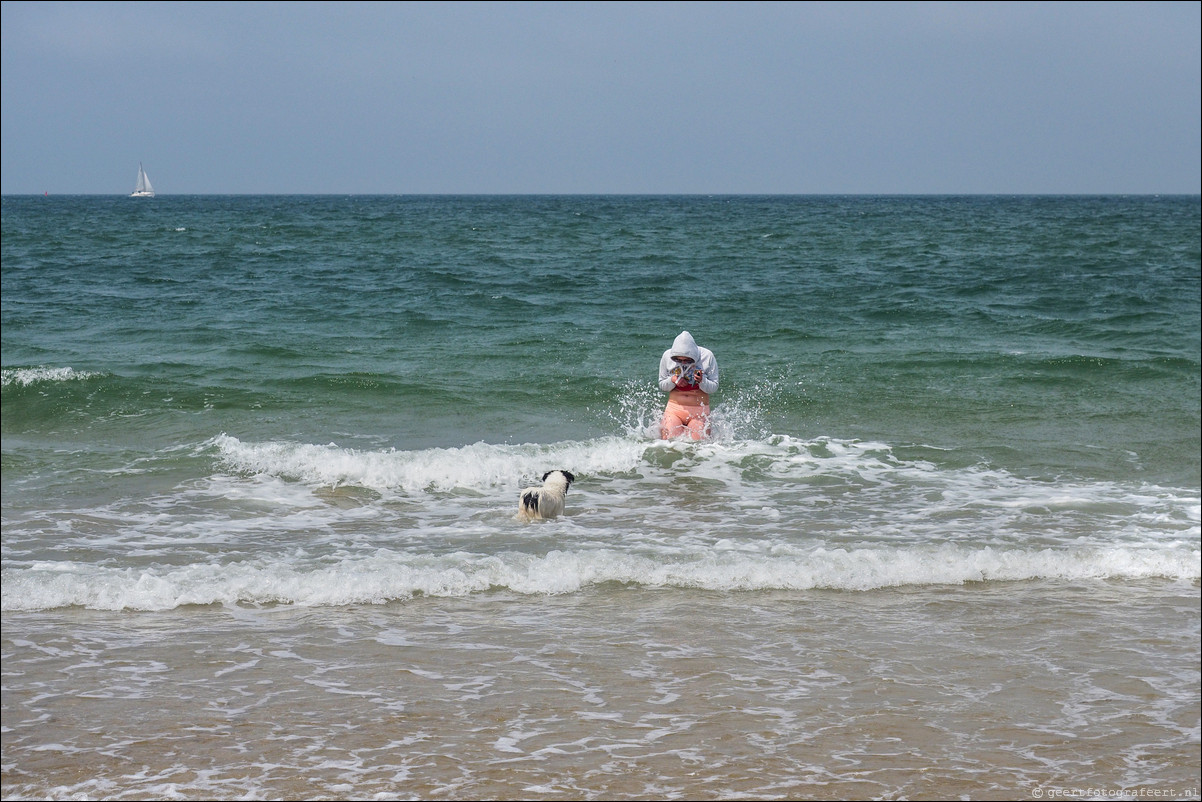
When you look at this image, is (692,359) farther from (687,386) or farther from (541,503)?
(541,503)

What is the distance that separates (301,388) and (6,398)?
331 centimetres

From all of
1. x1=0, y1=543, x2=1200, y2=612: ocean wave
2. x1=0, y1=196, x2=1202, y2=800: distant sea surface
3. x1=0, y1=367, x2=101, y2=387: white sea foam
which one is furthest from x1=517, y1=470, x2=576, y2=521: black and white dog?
x1=0, y1=367, x2=101, y2=387: white sea foam

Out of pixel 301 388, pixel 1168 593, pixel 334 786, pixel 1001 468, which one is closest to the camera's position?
pixel 334 786

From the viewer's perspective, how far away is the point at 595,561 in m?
6.86

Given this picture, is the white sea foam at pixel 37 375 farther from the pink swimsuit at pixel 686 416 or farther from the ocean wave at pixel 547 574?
the pink swimsuit at pixel 686 416

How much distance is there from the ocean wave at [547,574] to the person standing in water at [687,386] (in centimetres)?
332

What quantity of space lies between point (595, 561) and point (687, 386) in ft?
12.7

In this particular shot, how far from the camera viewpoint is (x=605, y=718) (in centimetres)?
476

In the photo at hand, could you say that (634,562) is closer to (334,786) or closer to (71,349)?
(334,786)

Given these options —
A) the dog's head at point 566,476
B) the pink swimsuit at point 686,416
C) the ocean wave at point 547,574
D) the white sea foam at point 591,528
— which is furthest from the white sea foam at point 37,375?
the pink swimsuit at point 686,416

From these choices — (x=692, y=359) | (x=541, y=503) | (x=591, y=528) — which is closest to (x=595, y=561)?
Answer: (x=591, y=528)

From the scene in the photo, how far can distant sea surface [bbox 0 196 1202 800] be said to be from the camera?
4457 mm

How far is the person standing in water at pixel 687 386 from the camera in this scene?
10234mm

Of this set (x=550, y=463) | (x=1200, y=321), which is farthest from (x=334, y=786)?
(x=1200, y=321)
